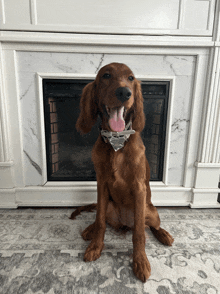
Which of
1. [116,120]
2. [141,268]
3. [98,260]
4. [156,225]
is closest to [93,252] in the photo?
[98,260]

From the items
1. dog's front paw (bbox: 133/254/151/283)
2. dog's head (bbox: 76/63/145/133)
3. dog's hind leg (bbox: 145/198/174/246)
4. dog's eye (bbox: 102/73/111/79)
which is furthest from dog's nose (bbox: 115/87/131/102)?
dog's front paw (bbox: 133/254/151/283)

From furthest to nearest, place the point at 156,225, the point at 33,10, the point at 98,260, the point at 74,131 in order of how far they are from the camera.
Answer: the point at 74,131 < the point at 33,10 < the point at 156,225 < the point at 98,260

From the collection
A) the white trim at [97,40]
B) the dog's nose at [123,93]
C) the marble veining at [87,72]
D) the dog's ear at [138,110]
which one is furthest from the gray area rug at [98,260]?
the white trim at [97,40]

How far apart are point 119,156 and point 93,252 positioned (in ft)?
1.91

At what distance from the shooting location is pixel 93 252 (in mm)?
1110

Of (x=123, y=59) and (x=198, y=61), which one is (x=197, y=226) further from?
(x=123, y=59)

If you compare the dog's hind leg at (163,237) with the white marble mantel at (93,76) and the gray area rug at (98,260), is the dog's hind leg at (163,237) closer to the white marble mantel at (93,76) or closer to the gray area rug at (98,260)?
the gray area rug at (98,260)

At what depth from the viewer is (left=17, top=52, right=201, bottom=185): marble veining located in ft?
4.92

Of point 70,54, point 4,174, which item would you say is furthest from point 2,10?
point 4,174

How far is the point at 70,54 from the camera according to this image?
149 centimetres

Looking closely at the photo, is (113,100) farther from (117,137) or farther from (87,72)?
(87,72)

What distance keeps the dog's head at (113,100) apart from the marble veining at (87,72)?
0.56 meters

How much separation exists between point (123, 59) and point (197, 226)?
4.61 ft

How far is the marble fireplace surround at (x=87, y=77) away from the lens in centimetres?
149
